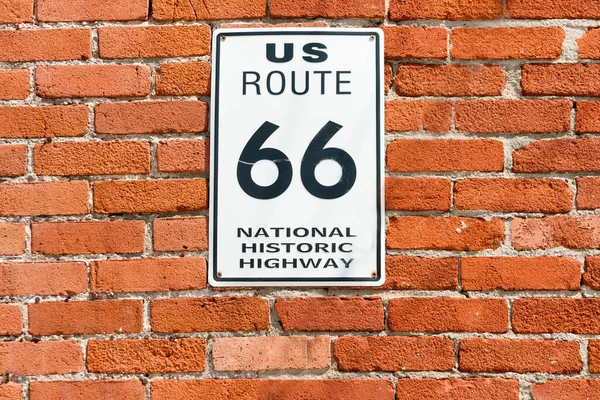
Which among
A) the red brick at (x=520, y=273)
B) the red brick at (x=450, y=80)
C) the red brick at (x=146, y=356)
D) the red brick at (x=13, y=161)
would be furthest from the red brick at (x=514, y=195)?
the red brick at (x=13, y=161)

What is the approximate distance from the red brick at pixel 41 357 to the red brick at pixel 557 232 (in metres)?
1.15

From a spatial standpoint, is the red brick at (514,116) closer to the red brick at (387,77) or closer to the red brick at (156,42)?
the red brick at (387,77)

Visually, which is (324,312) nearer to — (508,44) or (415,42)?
(415,42)

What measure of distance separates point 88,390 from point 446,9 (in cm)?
133

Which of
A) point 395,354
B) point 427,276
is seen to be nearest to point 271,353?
point 395,354

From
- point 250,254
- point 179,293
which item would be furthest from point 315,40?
point 179,293

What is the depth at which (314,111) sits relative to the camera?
1.58 m

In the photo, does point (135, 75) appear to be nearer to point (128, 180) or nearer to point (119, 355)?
point (128, 180)

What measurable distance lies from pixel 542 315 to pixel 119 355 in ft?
3.50

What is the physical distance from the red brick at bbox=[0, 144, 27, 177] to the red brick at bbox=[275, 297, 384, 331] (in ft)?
2.48

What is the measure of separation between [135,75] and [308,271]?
68 centimetres

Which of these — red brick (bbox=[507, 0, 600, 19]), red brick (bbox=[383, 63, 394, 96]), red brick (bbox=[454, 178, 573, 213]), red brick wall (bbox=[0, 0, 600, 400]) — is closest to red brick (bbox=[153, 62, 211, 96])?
red brick wall (bbox=[0, 0, 600, 400])

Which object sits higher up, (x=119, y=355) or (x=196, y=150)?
(x=196, y=150)

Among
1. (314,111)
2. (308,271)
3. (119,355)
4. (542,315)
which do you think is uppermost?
(314,111)
